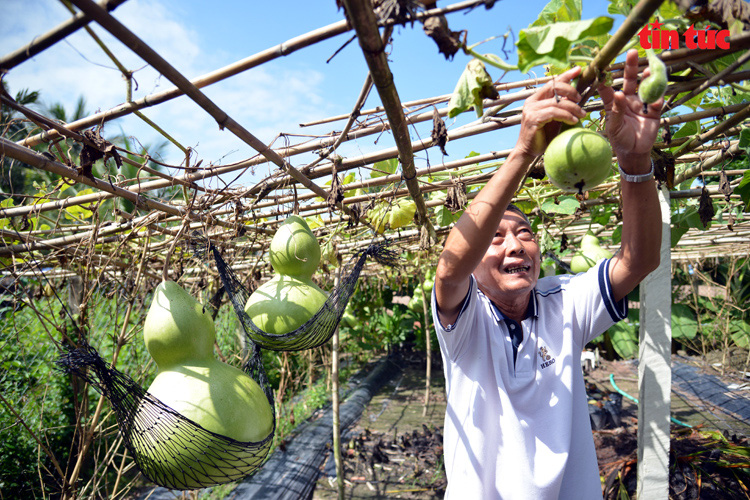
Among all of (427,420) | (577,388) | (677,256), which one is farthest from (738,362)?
(577,388)

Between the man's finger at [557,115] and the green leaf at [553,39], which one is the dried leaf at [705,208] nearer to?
the man's finger at [557,115]

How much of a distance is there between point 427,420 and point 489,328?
5.94 m

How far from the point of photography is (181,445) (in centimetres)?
133

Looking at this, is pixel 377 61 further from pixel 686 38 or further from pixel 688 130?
pixel 688 130

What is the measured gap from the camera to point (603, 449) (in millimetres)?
4602

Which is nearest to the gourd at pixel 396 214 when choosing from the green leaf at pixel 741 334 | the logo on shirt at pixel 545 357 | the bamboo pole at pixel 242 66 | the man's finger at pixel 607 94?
the logo on shirt at pixel 545 357

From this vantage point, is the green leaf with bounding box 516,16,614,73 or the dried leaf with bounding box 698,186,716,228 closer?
the green leaf with bounding box 516,16,614,73

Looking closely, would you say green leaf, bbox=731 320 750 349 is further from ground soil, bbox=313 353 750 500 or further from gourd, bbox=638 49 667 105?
gourd, bbox=638 49 667 105

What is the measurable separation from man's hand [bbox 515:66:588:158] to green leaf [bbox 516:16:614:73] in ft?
0.29

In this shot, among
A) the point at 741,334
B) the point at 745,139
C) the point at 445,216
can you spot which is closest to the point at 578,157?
the point at 745,139

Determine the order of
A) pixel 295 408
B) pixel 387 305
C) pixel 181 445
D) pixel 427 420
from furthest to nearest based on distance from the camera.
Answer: pixel 387 305
pixel 295 408
pixel 427 420
pixel 181 445

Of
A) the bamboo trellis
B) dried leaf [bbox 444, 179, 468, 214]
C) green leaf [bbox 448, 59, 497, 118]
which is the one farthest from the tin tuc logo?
dried leaf [bbox 444, 179, 468, 214]

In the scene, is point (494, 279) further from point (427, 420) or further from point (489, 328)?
point (427, 420)

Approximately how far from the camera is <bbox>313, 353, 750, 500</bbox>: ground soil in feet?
11.6
